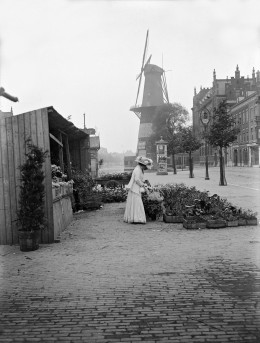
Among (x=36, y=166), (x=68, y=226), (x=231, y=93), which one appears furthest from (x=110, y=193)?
(x=231, y=93)

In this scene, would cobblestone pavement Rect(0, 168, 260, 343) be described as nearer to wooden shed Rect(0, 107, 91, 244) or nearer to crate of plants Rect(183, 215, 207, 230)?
wooden shed Rect(0, 107, 91, 244)

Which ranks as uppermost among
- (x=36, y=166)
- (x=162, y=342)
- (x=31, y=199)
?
(x=36, y=166)

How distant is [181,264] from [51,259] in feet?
7.12

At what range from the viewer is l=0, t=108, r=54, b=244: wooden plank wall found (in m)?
8.08

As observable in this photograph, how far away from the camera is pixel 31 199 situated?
7414mm

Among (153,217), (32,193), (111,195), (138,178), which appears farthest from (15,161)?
(111,195)

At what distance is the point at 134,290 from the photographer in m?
4.84

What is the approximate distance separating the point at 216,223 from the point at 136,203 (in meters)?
2.18

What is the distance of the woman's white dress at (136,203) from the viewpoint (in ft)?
33.4

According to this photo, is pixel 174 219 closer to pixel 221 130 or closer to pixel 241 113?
pixel 221 130

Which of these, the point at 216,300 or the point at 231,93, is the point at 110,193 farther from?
the point at 231,93

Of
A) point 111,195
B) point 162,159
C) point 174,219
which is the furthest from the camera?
point 162,159

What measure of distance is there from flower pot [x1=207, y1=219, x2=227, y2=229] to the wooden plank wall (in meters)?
3.59

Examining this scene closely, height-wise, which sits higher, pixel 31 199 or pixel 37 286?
pixel 31 199
